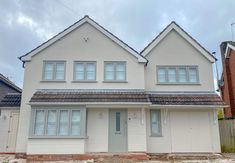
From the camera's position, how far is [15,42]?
20.7 metres

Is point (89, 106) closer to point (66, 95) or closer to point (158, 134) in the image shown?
point (66, 95)

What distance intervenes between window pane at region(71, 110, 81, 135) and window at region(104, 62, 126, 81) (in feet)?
9.56

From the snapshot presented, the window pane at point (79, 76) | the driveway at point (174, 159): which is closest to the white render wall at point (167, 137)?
the driveway at point (174, 159)

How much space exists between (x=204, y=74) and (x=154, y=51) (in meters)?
3.81

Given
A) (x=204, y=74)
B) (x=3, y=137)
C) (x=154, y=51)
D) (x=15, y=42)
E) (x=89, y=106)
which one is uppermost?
(x=15, y=42)

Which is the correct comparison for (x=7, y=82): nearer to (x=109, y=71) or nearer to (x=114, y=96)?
(x=109, y=71)

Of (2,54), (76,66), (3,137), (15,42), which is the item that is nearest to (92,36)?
(76,66)

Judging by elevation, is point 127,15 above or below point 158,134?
above

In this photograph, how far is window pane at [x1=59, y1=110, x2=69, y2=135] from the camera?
1207 cm

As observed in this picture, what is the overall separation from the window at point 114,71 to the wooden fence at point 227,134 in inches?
324

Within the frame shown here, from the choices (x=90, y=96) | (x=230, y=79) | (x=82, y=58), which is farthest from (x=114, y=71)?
(x=230, y=79)

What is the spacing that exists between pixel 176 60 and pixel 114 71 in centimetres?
452

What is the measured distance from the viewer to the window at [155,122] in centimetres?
1362

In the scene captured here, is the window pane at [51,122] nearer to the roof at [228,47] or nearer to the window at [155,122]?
the window at [155,122]
